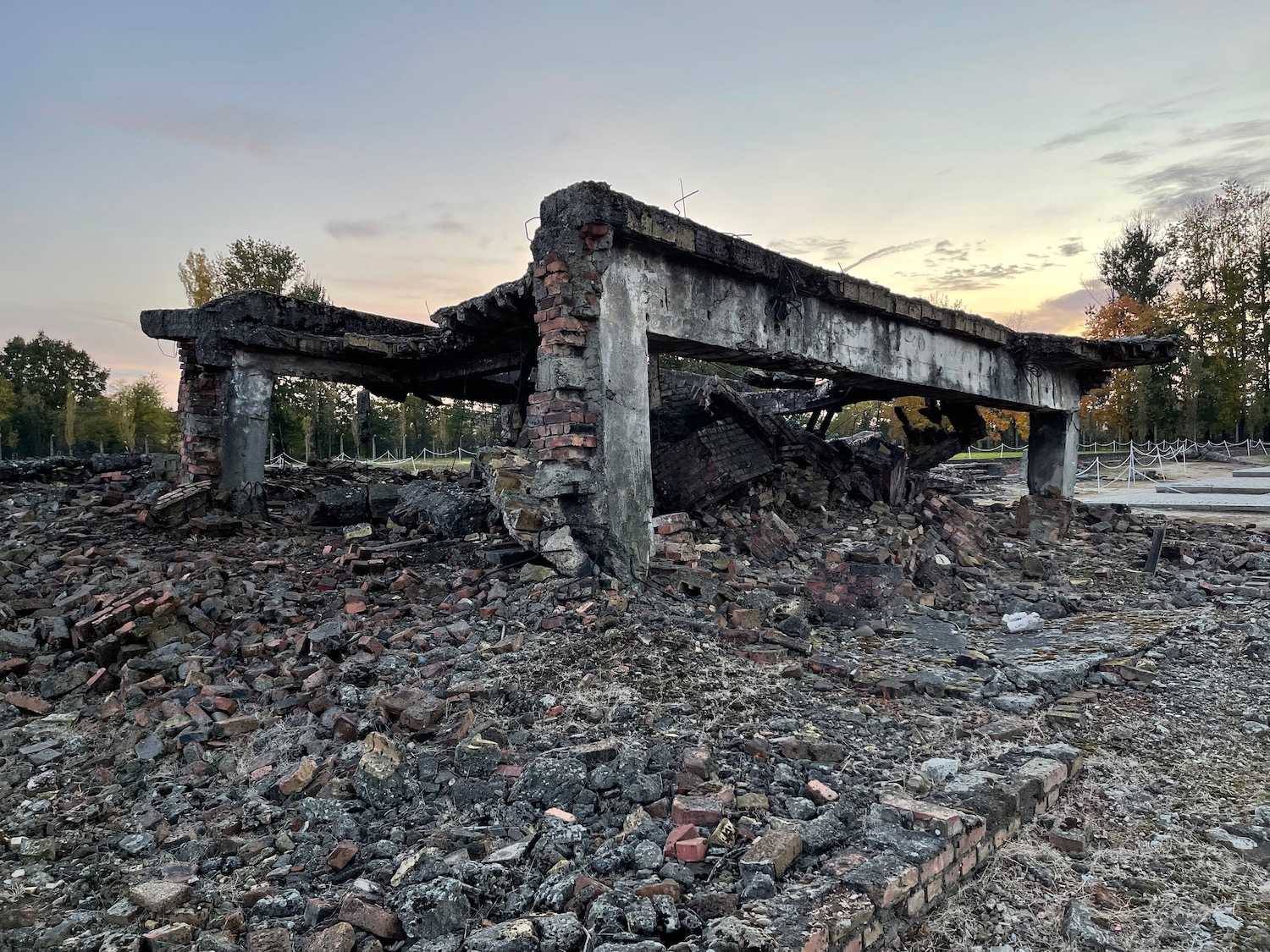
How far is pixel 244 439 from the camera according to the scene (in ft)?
30.9

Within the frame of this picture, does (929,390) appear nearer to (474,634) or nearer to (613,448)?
(613,448)

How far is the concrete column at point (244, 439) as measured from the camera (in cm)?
937

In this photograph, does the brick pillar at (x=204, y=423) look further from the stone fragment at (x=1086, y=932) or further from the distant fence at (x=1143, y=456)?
the distant fence at (x=1143, y=456)

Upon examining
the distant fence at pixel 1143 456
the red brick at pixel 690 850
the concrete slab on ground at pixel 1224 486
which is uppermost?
the distant fence at pixel 1143 456

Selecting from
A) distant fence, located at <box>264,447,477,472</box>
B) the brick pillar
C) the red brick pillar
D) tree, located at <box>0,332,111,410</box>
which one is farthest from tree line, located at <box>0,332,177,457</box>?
the red brick pillar

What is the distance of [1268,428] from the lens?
33.0 m

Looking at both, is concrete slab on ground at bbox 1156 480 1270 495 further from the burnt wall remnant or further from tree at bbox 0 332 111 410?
tree at bbox 0 332 111 410

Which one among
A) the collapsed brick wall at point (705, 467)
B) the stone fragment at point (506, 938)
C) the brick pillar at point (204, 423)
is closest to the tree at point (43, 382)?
the brick pillar at point (204, 423)

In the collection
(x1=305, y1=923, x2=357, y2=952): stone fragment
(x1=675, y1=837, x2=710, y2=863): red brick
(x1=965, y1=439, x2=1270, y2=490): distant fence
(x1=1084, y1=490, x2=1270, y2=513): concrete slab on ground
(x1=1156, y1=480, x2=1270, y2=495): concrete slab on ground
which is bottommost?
(x1=305, y1=923, x2=357, y2=952): stone fragment

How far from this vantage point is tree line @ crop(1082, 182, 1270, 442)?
1209 inches

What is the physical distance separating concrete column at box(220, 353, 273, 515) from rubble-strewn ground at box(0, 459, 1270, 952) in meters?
2.32

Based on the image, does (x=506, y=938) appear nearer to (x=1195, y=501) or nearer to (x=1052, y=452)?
(x=1052, y=452)

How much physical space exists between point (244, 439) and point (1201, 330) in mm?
38171

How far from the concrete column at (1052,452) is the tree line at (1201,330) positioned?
21.2 meters
